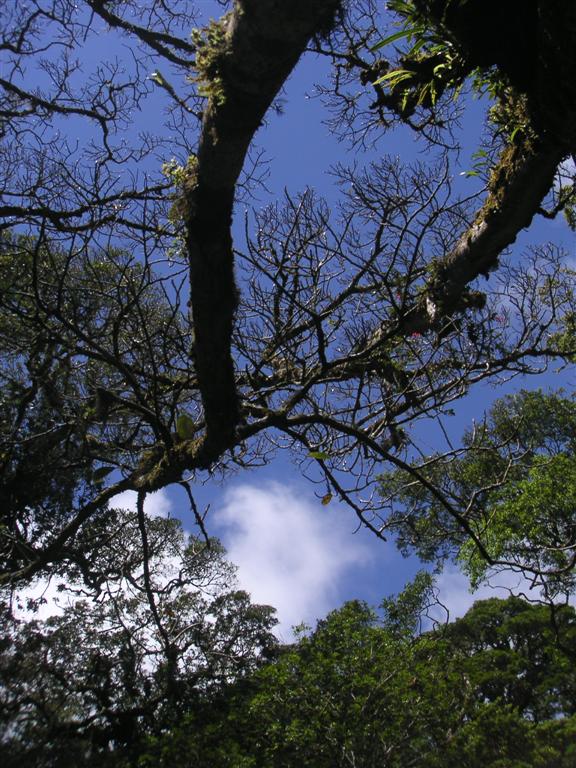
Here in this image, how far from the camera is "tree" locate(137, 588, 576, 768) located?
6.25m

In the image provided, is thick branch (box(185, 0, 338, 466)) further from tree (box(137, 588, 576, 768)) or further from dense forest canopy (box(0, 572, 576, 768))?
tree (box(137, 588, 576, 768))

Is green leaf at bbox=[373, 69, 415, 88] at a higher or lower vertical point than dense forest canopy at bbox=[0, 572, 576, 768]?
higher

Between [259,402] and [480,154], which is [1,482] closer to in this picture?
[259,402]

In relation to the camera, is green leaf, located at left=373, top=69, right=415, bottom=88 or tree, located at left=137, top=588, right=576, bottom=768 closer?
green leaf, located at left=373, top=69, right=415, bottom=88

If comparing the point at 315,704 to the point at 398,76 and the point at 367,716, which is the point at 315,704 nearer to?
the point at 367,716

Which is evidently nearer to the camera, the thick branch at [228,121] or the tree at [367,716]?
the thick branch at [228,121]

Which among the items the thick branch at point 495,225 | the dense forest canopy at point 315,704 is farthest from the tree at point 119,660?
the thick branch at point 495,225

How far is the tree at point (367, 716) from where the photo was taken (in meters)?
6.25

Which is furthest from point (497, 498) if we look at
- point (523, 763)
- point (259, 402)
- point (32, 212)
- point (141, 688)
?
point (32, 212)

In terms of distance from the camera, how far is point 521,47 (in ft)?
8.19

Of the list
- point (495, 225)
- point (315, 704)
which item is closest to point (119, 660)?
point (315, 704)

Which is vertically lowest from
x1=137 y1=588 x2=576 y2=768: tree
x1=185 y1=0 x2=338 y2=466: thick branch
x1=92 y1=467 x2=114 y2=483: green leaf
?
x1=137 y1=588 x2=576 y2=768: tree

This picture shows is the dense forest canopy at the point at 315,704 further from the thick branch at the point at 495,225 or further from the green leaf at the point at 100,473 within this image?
the thick branch at the point at 495,225

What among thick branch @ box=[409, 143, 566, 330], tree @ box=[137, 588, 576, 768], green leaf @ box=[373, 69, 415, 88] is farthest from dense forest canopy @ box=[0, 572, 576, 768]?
green leaf @ box=[373, 69, 415, 88]
